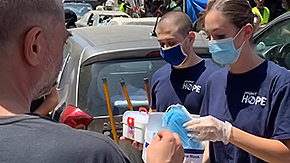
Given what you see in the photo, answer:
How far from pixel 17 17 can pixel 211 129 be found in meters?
1.19

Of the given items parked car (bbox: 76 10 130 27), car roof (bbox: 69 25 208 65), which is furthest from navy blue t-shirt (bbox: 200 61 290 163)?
parked car (bbox: 76 10 130 27)

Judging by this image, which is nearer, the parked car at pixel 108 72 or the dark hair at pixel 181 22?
the dark hair at pixel 181 22

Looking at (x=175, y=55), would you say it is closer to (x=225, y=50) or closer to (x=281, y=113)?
(x=225, y=50)

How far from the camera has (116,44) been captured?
3279 millimetres

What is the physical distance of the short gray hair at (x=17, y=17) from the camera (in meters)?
0.91

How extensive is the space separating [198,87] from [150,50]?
2.79 ft

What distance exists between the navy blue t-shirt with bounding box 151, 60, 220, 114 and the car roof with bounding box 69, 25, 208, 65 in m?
0.55

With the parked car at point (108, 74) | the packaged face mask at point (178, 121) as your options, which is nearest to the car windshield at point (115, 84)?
the parked car at point (108, 74)

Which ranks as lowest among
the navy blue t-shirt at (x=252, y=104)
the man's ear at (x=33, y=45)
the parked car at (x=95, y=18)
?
the parked car at (x=95, y=18)

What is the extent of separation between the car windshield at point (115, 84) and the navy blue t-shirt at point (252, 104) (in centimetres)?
117

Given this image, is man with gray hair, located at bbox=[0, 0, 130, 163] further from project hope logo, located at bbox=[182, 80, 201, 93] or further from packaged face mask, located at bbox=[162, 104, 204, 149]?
project hope logo, located at bbox=[182, 80, 201, 93]

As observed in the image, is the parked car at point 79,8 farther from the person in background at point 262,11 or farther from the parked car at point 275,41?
the parked car at point 275,41

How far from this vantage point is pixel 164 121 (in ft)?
6.46

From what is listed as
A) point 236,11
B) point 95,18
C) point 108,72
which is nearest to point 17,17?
point 236,11
